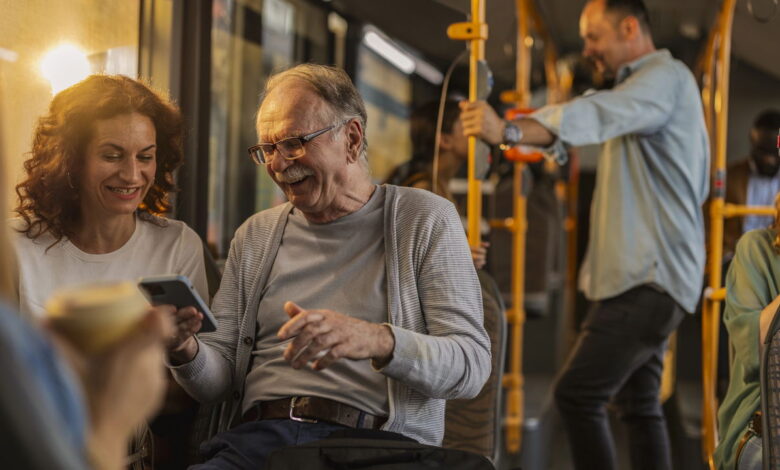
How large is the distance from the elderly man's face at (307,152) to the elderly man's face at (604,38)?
1654 mm

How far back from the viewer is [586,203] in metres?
8.41

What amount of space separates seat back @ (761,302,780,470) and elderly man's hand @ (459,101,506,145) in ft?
3.80

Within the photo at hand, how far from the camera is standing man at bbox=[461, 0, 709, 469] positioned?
3.20m

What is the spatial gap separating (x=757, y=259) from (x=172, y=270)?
1459 mm

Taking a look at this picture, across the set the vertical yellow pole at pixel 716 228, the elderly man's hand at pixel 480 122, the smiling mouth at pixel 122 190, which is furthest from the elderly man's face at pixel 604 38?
the smiling mouth at pixel 122 190

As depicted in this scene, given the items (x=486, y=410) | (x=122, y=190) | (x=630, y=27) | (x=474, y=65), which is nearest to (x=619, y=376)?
(x=486, y=410)

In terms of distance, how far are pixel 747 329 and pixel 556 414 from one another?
4.35 metres

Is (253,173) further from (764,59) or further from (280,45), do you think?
(764,59)

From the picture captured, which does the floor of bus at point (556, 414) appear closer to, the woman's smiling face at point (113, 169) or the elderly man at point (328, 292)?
the elderly man at point (328, 292)

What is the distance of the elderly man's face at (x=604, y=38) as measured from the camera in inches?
138

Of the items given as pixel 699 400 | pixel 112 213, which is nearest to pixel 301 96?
pixel 112 213

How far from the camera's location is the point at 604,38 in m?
3.54

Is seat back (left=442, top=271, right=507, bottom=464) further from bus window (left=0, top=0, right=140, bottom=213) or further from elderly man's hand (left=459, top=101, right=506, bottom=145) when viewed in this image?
bus window (left=0, top=0, right=140, bottom=213)

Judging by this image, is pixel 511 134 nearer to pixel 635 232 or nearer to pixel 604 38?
pixel 635 232
